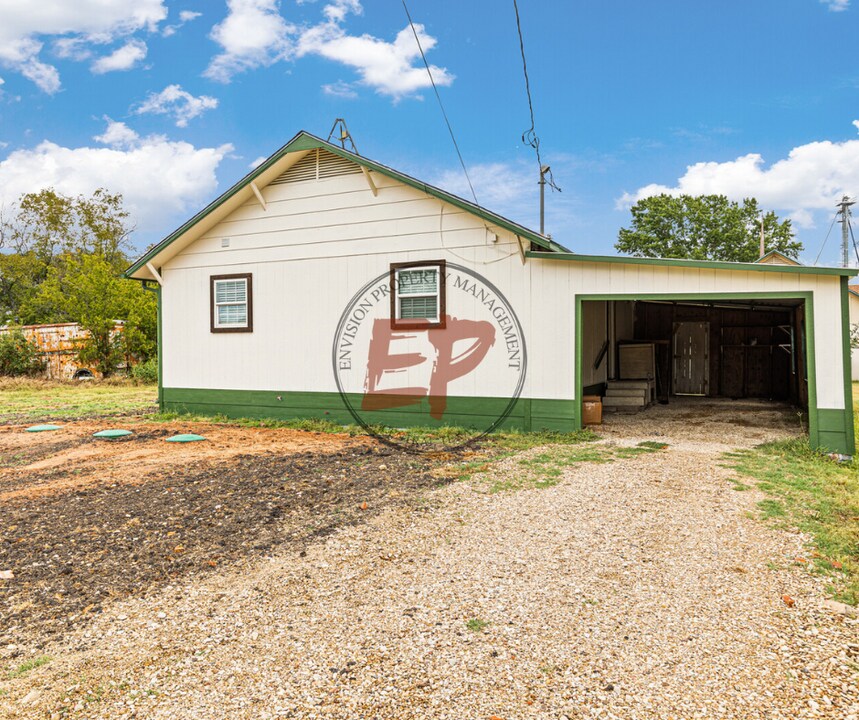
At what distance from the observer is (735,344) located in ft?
53.9

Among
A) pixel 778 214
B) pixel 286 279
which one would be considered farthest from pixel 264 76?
pixel 778 214

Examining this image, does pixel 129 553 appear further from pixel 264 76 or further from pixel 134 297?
pixel 134 297

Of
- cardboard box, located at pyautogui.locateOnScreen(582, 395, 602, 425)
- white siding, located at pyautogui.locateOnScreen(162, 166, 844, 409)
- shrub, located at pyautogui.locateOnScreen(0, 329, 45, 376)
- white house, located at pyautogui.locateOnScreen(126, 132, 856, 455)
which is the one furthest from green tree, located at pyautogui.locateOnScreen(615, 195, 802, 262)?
shrub, located at pyautogui.locateOnScreen(0, 329, 45, 376)

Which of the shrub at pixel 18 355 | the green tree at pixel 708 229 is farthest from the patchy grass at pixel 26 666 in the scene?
the green tree at pixel 708 229

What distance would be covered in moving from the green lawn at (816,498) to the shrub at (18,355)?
2281cm

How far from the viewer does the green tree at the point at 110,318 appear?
2089cm

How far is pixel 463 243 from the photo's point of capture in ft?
31.9

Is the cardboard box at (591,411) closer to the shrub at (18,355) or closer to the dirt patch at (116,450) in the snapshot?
the dirt patch at (116,450)

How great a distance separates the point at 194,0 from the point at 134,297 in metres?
12.4

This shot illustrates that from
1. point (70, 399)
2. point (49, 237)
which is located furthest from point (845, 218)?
point (49, 237)

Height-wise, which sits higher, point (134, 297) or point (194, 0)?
point (194, 0)

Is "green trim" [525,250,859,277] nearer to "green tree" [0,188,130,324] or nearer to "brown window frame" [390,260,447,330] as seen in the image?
"brown window frame" [390,260,447,330]

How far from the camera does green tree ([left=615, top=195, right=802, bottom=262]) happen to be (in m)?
41.0

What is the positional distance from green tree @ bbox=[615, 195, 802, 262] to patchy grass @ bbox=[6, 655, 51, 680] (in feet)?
140
